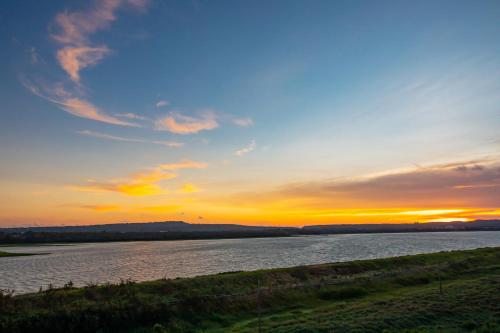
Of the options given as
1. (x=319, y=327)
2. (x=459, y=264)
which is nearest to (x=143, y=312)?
(x=319, y=327)

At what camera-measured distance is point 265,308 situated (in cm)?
2802

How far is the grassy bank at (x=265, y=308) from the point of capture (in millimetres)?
21359

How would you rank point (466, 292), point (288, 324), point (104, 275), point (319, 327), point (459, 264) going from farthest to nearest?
point (104, 275)
point (459, 264)
point (466, 292)
point (288, 324)
point (319, 327)

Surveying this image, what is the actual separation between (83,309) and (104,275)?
36.6m

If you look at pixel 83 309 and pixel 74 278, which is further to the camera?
pixel 74 278

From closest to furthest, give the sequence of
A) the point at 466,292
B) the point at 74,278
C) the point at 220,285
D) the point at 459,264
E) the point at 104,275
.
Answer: the point at 466,292, the point at 220,285, the point at 459,264, the point at 74,278, the point at 104,275

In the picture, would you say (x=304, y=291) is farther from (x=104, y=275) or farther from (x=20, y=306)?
(x=104, y=275)

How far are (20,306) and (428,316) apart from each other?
2559 cm

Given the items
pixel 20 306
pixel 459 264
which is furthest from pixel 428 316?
pixel 459 264

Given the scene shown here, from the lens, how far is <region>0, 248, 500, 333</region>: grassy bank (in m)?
21.4

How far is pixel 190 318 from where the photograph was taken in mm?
24609

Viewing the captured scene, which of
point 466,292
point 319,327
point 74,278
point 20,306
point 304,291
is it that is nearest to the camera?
point 319,327

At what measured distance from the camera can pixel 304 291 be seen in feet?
106

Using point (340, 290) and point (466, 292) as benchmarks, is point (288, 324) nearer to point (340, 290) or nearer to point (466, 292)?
point (340, 290)
